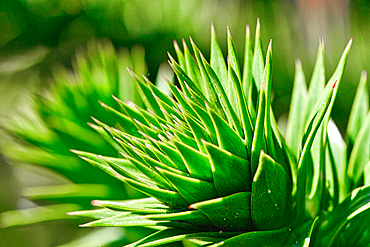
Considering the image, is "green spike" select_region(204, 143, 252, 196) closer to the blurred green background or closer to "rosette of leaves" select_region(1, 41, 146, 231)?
"rosette of leaves" select_region(1, 41, 146, 231)

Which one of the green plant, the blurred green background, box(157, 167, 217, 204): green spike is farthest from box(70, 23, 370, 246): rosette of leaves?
the blurred green background

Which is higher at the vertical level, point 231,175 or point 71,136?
point 71,136

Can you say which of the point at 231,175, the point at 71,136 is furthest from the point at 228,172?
the point at 71,136

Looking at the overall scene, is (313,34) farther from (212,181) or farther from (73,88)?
(212,181)

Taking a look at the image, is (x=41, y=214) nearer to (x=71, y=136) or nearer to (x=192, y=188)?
(x=71, y=136)

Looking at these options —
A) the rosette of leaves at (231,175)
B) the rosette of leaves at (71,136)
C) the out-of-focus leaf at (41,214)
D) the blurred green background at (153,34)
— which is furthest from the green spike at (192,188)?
the blurred green background at (153,34)

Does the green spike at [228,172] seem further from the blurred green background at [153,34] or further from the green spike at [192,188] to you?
the blurred green background at [153,34]
